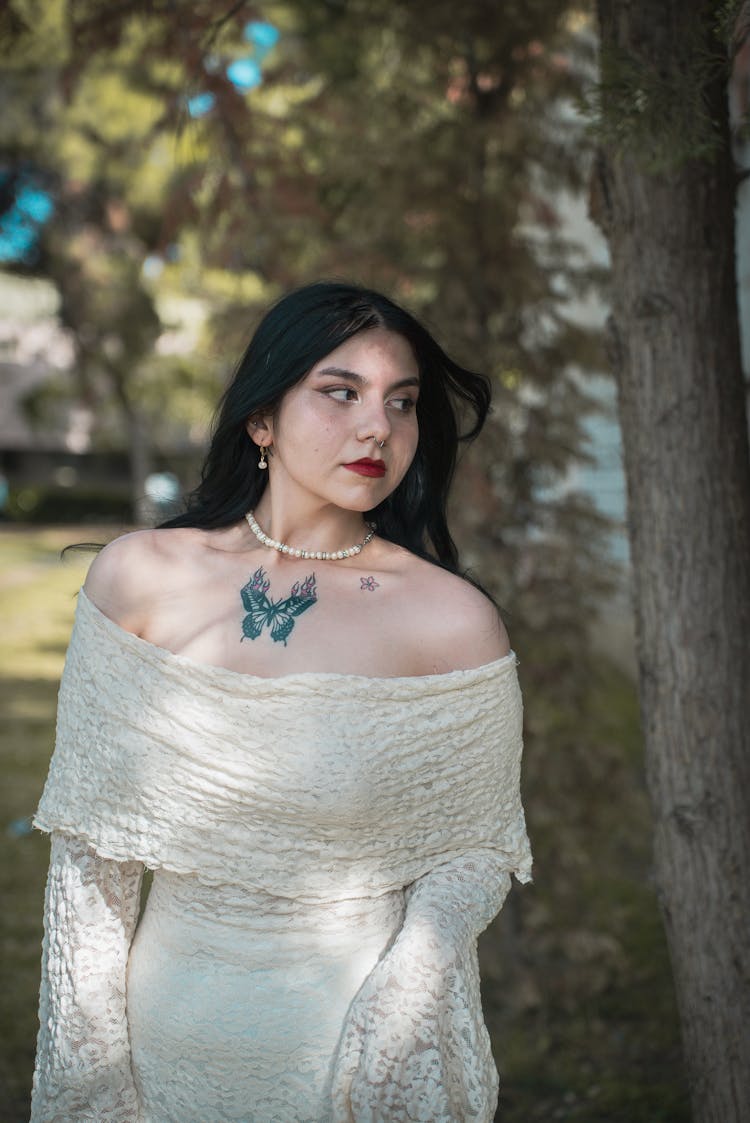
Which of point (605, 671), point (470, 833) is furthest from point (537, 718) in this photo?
point (470, 833)

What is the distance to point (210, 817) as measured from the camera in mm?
1915

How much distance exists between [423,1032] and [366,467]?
924 mm

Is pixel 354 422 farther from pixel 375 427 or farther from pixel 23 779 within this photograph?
pixel 23 779

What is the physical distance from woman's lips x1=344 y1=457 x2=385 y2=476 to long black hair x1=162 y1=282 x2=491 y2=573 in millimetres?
186

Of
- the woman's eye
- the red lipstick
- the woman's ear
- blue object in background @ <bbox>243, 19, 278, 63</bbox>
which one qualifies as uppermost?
blue object in background @ <bbox>243, 19, 278, 63</bbox>

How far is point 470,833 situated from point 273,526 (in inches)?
26.3

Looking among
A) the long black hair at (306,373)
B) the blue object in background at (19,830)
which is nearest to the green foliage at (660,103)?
the long black hair at (306,373)

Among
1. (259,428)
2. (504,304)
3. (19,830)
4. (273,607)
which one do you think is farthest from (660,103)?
(19,830)

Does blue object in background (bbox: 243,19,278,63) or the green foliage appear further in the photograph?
blue object in background (bbox: 243,19,278,63)

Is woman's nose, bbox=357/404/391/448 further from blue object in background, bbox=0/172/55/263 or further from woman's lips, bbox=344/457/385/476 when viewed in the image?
blue object in background, bbox=0/172/55/263

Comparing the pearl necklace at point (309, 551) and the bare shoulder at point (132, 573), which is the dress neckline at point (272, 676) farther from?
the pearl necklace at point (309, 551)

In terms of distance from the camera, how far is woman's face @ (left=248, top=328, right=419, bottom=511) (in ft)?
6.50

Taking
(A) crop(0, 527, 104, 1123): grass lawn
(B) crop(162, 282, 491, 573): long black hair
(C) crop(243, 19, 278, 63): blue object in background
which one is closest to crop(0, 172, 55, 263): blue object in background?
(A) crop(0, 527, 104, 1123): grass lawn

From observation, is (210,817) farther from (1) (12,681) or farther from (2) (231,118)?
(1) (12,681)
